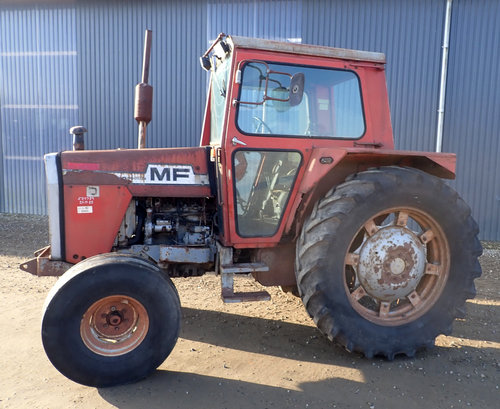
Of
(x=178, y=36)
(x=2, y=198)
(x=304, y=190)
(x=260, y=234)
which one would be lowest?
(x=2, y=198)

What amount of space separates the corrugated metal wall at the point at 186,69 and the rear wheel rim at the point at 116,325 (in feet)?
19.8

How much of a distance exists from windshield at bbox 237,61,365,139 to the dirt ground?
177 cm

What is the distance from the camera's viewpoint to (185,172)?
132 inches

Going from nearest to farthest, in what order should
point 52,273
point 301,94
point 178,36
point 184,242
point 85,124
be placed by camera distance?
point 301,94 → point 52,273 → point 184,242 → point 178,36 → point 85,124

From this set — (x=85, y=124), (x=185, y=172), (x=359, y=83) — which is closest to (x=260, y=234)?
(x=185, y=172)

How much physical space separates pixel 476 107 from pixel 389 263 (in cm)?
596

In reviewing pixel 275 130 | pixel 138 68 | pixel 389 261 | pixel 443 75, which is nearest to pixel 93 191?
pixel 275 130

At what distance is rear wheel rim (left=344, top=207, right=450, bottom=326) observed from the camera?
316 centimetres

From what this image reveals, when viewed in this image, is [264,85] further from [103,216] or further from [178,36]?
[178,36]

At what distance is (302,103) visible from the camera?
3.25 metres

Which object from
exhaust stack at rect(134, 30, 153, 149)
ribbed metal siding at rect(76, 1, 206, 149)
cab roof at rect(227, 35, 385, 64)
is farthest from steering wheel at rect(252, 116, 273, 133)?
ribbed metal siding at rect(76, 1, 206, 149)

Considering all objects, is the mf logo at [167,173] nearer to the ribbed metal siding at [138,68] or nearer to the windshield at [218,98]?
the windshield at [218,98]

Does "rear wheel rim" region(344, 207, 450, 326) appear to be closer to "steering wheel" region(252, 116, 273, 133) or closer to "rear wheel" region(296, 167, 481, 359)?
"rear wheel" region(296, 167, 481, 359)

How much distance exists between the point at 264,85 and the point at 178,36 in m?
5.83
